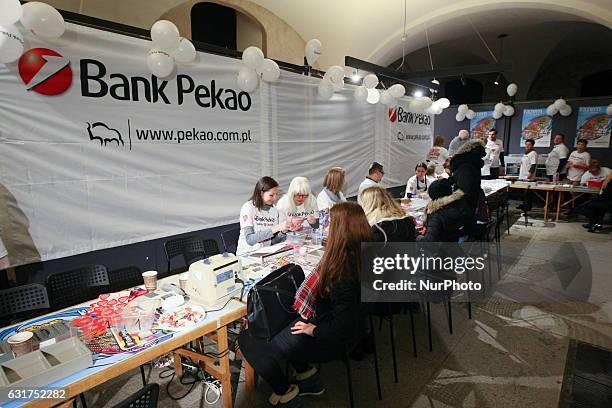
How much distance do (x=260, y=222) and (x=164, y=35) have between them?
1706 mm

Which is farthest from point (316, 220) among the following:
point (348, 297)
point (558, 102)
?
point (558, 102)

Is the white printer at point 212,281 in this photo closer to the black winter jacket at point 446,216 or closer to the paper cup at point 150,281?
the paper cup at point 150,281

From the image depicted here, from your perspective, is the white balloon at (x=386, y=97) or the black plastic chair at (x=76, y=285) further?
the white balloon at (x=386, y=97)

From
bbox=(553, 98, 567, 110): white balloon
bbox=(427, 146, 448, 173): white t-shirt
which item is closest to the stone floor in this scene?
bbox=(427, 146, 448, 173): white t-shirt

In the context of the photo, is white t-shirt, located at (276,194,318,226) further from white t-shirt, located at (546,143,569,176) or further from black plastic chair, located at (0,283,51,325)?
white t-shirt, located at (546,143,569,176)

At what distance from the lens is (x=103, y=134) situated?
2918mm

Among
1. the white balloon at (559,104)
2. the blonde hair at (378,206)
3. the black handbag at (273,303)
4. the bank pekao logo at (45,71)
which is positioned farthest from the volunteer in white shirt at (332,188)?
the white balloon at (559,104)

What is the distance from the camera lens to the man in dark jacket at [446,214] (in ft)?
10.2

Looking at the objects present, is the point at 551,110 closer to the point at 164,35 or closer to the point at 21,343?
the point at 164,35

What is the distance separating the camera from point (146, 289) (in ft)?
6.66

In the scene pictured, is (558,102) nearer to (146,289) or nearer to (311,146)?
(311,146)

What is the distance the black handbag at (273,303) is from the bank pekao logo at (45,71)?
225cm

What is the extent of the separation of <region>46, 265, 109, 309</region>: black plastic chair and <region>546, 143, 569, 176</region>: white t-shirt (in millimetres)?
8976

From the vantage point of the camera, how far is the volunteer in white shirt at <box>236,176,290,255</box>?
288 cm
